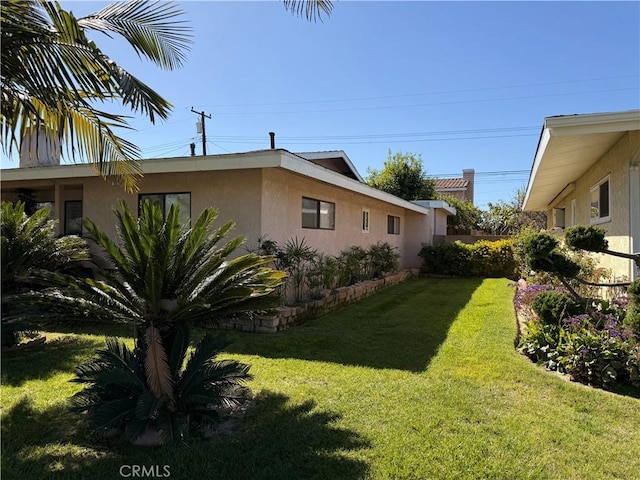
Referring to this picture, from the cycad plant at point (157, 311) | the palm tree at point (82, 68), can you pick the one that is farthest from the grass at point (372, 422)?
the palm tree at point (82, 68)

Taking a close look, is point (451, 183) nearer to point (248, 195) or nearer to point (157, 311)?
point (248, 195)

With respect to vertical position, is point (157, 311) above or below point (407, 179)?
below

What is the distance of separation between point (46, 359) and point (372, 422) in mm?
4793

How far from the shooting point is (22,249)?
6645 mm

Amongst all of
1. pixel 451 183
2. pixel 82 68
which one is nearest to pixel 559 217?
pixel 82 68

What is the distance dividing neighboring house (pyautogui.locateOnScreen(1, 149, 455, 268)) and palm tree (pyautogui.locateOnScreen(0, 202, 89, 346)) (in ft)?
3.98

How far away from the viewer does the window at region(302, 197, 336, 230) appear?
10461 mm

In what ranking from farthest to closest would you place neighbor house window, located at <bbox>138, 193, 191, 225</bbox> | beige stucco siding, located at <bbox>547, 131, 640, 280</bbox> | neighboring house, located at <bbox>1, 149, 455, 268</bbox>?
neighbor house window, located at <bbox>138, 193, 191, 225</bbox> < neighboring house, located at <bbox>1, 149, 455, 268</bbox> < beige stucco siding, located at <bbox>547, 131, 640, 280</bbox>

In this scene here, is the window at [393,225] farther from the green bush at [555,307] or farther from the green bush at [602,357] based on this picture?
the green bush at [602,357]

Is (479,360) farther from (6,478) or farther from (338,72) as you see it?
(338,72)

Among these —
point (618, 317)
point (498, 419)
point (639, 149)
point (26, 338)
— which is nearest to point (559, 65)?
point (639, 149)

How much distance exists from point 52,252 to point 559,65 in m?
13.1

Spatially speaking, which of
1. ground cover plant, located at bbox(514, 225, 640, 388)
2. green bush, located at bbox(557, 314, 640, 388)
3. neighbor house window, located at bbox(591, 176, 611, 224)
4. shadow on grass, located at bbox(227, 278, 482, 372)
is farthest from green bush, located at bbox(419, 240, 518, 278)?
green bush, located at bbox(557, 314, 640, 388)

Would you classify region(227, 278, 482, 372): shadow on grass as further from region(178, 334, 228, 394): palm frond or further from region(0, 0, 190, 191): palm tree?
region(0, 0, 190, 191): palm tree
